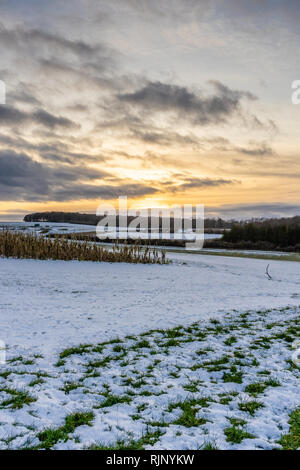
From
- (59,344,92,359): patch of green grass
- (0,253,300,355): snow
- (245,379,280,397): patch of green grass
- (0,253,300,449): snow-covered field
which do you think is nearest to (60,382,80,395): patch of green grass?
(0,253,300,449): snow-covered field

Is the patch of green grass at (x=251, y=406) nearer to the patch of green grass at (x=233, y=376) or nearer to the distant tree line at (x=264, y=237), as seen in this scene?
the patch of green grass at (x=233, y=376)

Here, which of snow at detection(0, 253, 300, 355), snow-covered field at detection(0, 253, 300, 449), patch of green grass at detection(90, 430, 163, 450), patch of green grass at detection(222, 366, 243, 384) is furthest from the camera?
snow at detection(0, 253, 300, 355)

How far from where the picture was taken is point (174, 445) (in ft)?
13.5

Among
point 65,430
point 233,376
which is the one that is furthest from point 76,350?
point 233,376

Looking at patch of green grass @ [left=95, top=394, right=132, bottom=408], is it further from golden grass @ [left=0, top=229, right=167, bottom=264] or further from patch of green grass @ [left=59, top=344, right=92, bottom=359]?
golden grass @ [left=0, top=229, right=167, bottom=264]

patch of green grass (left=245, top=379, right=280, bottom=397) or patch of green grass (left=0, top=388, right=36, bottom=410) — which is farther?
patch of green grass (left=245, top=379, right=280, bottom=397)

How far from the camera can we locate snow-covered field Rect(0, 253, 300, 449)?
4438 mm

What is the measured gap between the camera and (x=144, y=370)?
6.76m

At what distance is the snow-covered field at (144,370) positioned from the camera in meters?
4.44

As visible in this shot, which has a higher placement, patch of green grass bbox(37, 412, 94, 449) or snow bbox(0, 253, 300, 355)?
patch of green grass bbox(37, 412, 94, 449)

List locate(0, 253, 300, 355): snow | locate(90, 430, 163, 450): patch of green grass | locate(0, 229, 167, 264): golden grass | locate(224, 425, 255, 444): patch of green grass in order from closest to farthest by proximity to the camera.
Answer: locate(90, 430, 163, 450): patch of green grass
locate(224, 425, 255, 444): patch of green grass
locate(0, 253, 300, 355): snow
locate(0, 229, 167, 264): golden grass

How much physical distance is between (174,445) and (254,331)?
21.9 feet

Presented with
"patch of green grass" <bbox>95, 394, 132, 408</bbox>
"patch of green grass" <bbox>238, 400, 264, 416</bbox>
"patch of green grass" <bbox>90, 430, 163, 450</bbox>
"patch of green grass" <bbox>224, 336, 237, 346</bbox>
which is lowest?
"patch of green grass" <bbox>224, 336, 237, 346</bbox>

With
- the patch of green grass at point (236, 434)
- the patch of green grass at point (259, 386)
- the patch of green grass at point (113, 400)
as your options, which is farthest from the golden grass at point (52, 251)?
the patch of green grass at point (236, 434)
